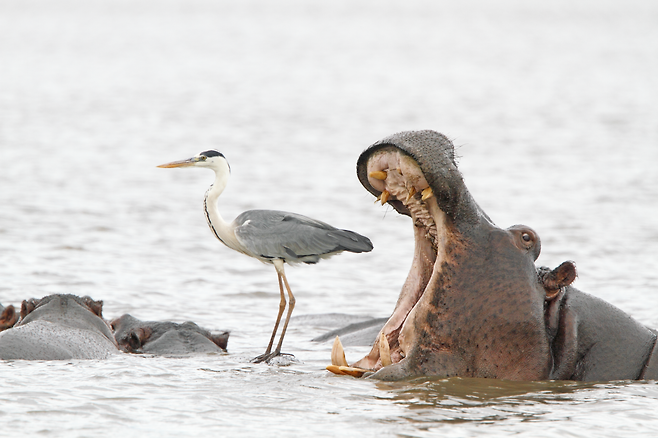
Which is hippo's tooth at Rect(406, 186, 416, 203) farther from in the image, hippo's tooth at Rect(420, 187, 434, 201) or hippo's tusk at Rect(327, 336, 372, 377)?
hippo's tusk at Rect(327, 336, 372, 377)

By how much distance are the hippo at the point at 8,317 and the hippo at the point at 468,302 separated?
7.40 feet

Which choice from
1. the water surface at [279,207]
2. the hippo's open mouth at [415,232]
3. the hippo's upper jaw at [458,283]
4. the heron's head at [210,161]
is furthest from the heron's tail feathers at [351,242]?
the hippo's upper jaw at [458,283]

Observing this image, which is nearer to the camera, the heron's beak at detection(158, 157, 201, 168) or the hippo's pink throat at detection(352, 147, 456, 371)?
the hippo's pink throat at detection(352, 147, 456, 371)

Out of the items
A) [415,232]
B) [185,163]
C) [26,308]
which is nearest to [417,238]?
[415,232]

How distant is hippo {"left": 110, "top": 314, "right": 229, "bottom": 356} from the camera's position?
233 inches

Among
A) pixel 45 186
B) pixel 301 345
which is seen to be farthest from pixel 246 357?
pixel 45 186

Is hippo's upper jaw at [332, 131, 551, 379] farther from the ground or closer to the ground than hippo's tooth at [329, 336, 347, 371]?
farther from the ground

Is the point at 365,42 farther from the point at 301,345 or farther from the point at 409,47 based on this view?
the point at 301,345

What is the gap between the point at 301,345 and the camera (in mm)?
6602

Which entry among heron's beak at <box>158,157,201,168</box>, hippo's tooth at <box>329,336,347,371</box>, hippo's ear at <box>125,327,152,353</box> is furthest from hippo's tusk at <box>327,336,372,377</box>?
heron's beak at <box>158,157,201,168</box>

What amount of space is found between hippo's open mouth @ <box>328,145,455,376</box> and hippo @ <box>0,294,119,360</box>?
1.63 meters

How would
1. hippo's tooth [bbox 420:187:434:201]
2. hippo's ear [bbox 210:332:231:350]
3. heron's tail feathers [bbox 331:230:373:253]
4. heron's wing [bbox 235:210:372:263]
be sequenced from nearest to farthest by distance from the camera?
hippo's tooth [bbox 420:187:434:201]
hippo's ear [bbox 210:332:231:350]
heron's tail feathers [bbox 331:230:373:253]
heron's wing [bbox 235:210:372:263]

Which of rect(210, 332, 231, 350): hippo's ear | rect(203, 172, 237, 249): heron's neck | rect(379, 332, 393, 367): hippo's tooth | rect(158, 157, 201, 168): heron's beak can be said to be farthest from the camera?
rect(158, 157, 201, 168): heron's beak

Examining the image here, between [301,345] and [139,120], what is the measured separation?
56.0 feet
